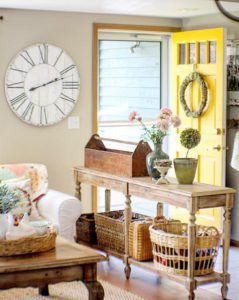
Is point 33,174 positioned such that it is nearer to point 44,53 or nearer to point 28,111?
point 28,111

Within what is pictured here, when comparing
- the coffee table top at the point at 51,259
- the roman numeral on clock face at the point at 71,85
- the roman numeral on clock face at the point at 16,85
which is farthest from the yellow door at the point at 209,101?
the coffee table top at the point at 51,259

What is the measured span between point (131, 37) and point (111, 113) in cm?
100

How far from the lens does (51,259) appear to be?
11.7ft

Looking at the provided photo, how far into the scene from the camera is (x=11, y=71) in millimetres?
5934

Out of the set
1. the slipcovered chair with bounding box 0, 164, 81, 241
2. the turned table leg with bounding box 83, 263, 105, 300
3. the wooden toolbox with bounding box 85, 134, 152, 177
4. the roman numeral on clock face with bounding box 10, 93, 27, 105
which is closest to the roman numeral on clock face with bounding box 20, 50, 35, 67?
the roman numeral on clock face with bounding box 10, 93, 27, 105

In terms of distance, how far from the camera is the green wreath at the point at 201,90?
6168mm

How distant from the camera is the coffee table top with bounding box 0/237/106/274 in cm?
346

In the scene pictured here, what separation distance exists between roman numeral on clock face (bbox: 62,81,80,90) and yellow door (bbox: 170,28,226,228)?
1.02 metres

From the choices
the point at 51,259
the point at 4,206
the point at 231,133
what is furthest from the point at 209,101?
the point at 51,259

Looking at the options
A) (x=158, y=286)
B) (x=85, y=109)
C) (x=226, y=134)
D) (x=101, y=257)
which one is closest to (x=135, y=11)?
(x=85, y=109)

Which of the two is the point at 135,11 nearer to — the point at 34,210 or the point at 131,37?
the point at 131,37

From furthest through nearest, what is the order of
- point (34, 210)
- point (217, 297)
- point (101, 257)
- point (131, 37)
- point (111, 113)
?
point (111, 113) < point (131, 37) < point (34, 210) < point (217, 297) < point (101, 257)

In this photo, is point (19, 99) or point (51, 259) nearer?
point (51, 259)

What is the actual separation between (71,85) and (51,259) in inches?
116
